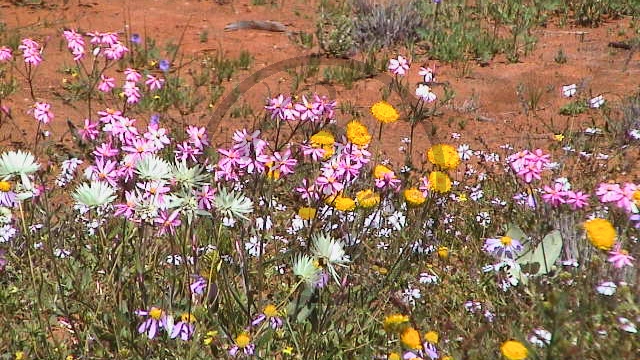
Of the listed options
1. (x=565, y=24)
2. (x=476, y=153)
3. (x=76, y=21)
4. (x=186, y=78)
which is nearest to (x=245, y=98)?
(x=186, y=78)

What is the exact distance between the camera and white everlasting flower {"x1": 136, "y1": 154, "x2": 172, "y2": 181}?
250 centimetres

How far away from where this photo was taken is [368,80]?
23.5 feet

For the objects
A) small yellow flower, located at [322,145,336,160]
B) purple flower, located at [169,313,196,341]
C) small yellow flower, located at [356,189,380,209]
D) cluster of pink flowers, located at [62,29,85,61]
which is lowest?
purple flower, located at [169,313,196,341]

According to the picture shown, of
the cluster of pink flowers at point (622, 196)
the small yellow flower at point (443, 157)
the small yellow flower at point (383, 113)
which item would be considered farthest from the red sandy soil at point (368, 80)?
the cluster of pink flowers at point (622, 196)

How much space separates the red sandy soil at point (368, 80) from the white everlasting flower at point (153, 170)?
3202mm

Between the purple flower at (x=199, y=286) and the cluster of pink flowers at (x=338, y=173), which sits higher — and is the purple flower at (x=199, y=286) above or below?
below

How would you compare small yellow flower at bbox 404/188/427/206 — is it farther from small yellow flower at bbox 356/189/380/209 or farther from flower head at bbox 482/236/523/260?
flower head at bbox 482/236/523/260

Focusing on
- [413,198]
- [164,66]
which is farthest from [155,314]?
[164,66]

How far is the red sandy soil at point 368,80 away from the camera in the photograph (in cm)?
602

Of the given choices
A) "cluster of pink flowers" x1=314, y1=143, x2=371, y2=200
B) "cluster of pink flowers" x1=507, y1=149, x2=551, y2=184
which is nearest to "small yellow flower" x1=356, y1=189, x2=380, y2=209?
"cluster of pink flowers" x1=314, y1=143, x2=371, y2=200

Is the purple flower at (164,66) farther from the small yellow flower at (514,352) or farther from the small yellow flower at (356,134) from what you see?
the small yellow flower at (514,352)

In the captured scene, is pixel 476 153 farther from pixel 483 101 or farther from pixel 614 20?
pixel 614 20

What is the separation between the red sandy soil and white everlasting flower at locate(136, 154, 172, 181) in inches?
126

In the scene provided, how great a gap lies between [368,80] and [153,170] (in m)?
4.81
